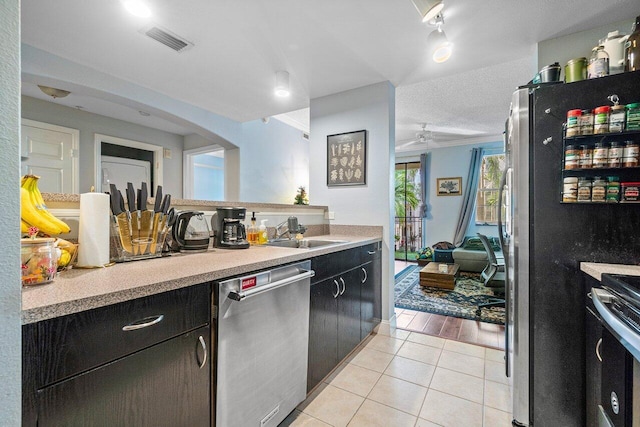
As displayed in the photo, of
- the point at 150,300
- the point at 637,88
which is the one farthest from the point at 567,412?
the point at 150,300

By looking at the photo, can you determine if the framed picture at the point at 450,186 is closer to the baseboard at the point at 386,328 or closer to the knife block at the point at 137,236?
Result: the baseboard at the point at 386,328

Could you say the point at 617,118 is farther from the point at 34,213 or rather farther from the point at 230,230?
the point at 34,213

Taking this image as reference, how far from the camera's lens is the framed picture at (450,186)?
6.07 metres

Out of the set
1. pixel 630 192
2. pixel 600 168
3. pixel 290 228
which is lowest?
pixel 290 228

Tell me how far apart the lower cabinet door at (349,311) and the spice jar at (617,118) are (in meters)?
1.62

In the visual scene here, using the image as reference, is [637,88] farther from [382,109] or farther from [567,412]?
[382,109]

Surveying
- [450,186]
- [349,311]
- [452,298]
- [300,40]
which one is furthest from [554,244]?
[450,186]

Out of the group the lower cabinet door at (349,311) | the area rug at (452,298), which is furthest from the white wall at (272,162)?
the lower cabinet door at (349,311)

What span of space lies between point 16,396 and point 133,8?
2253 millimetres

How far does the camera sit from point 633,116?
4.12ft

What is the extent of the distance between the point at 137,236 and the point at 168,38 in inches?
69.8

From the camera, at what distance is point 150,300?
90 centimetres

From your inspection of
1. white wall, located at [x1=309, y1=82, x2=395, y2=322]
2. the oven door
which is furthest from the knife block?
white wall, located at [x1=309, y1=82, x2=395, y2=322]

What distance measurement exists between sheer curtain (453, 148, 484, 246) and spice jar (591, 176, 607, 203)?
4885mm
